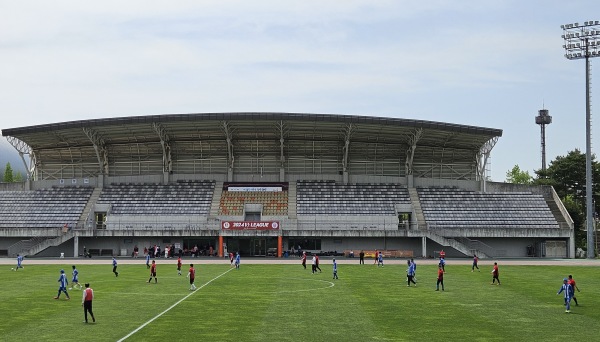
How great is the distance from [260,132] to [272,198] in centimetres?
900

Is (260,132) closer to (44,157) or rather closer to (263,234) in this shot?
(263,234)

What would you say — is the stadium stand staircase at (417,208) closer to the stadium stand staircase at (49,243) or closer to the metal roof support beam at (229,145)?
the metal roof support beam at (229,145)

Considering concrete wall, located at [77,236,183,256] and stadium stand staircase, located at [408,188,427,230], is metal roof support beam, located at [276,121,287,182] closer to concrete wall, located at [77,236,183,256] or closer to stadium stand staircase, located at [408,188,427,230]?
stadium stand staircase, located at [408,188,427,230]

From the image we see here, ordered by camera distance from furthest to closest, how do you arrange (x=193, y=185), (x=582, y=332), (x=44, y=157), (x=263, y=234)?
1. (x=44, y=157)
2. (x=193, y=185)
3. (x=263, y=234)
4. (x=582, y=332)

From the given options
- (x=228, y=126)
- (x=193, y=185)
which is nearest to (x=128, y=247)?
(x=193, y=185)

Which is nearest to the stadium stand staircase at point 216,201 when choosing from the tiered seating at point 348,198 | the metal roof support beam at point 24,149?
the tiered seating at point 348,198

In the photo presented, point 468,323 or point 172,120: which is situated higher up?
point 172,120

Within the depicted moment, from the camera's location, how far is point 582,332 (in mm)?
25688

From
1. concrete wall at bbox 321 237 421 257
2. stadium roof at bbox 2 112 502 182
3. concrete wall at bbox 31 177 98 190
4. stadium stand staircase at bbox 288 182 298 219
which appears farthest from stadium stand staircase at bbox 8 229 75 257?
concrete wall at bbox 321 237 421 257

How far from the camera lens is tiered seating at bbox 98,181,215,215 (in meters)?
88.0

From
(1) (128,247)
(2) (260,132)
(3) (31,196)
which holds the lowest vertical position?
(1) (128,247)

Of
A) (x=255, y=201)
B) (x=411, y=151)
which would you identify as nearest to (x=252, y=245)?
(x=255, y=201)

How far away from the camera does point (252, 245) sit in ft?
276

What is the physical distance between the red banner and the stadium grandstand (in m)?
0.12
